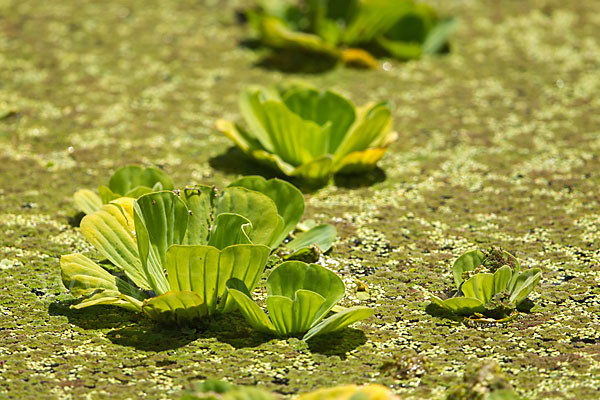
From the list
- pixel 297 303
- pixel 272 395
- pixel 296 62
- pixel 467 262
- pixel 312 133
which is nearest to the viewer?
pixel 272 395

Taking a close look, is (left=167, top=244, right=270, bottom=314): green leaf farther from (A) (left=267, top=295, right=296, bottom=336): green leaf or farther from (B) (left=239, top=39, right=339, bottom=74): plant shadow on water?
(B) (left=239, top=39, right=339, bottom=74): plant shadow on water

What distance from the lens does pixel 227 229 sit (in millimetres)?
1766

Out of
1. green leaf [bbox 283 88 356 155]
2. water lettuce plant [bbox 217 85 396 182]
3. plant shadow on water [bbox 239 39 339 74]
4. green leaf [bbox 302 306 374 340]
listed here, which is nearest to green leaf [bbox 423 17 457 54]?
plant shadow on water [bbox 239 39 339 74]

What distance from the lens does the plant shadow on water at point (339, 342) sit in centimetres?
163

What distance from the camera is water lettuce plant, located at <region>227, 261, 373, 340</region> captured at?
62.1 inches

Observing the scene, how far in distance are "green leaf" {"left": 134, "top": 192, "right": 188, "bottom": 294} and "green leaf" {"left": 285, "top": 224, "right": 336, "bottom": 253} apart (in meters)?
0.39

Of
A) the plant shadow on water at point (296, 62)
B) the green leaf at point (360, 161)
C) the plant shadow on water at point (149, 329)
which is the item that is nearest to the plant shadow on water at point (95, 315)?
the plant shadow on water at point (149, 329)

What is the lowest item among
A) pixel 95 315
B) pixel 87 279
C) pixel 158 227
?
pixel 95 315

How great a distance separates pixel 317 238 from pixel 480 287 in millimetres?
500

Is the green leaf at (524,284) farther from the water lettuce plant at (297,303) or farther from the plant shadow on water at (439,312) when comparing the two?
the water lettuce plant at (297,303)

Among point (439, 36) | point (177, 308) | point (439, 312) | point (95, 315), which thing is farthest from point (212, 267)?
point (439, 36)

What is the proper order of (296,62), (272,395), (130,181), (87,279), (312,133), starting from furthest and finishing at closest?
1. (296,62)
2. (312,133)
3. (130,181)
4. (87,279)
5. (272,395)

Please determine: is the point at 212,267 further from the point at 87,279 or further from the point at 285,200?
the point at 285,200

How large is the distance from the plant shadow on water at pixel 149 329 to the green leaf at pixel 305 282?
0.12 m
